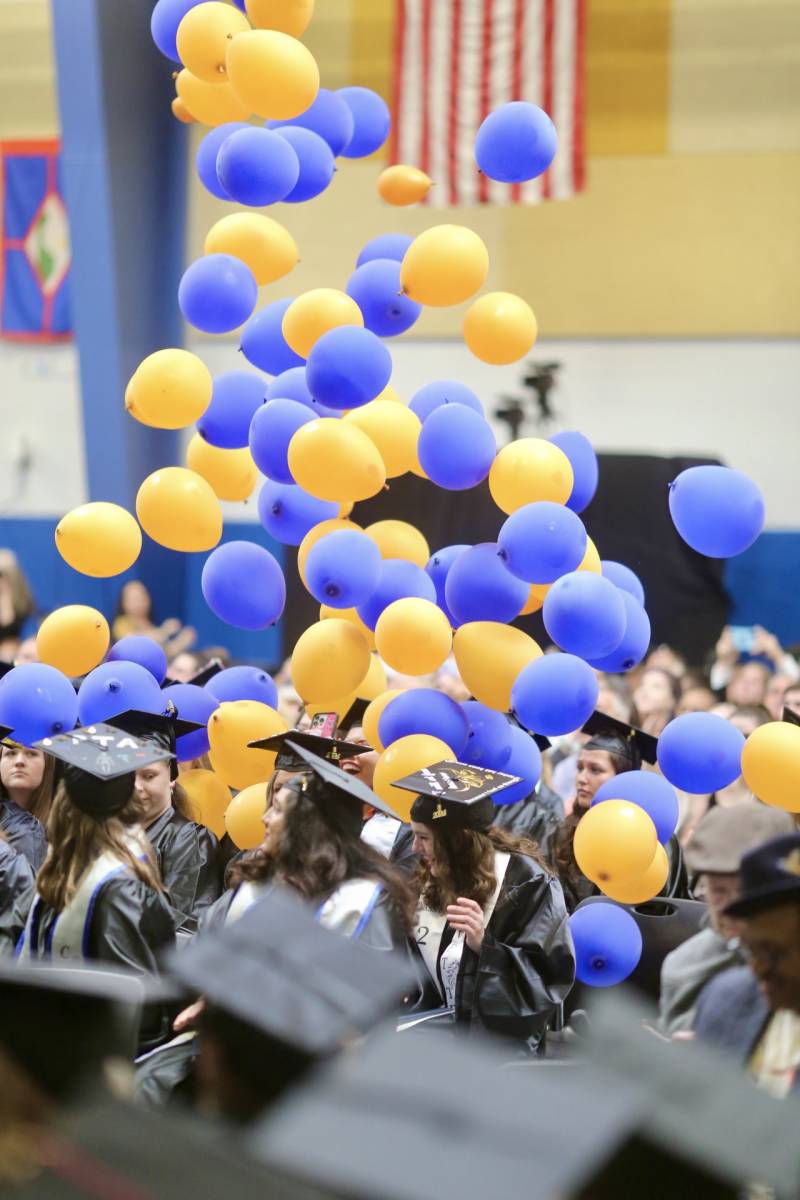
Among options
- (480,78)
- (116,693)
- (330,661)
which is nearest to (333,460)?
(330,661)

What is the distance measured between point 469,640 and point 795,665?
4611 mm

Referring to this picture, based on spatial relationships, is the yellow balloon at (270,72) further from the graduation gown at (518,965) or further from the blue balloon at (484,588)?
the graduation gown at (518,965)

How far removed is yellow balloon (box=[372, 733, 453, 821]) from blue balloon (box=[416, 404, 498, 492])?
77 centimetres

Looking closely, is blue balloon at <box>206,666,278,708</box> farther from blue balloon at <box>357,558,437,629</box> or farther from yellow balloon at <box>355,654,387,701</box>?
blue balloon at <box>357,558,437,629</box>

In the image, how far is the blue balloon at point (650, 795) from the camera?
13.5 ft

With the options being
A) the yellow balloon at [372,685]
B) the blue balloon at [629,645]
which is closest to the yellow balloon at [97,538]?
the yellow balloon at [372,685]

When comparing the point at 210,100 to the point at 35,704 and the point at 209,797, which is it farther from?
the point at 209,797

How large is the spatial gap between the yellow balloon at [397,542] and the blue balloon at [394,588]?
0.18m

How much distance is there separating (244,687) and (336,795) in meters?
1.30

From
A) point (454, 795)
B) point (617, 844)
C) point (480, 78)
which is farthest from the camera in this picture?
point (480, 78)

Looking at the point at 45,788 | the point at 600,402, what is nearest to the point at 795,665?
the point at 600,402

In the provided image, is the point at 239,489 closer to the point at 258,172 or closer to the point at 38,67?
the point at 258,172

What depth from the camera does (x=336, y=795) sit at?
3477 mm

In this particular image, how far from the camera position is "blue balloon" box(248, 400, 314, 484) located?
14.0 ft
